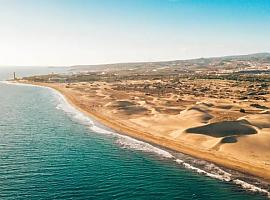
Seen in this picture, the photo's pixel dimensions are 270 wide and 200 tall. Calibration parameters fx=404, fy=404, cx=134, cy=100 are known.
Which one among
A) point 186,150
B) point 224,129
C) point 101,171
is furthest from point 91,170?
point 224,129

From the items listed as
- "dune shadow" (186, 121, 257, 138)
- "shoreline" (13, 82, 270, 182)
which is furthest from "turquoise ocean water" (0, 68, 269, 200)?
"dune shadow" (186, 121, 257, 138)

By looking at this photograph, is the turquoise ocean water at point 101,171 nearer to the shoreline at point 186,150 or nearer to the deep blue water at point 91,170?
the deep blue water at point 91,170

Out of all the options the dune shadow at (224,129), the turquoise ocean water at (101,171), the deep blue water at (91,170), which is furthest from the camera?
the dune shadow at (224,129)

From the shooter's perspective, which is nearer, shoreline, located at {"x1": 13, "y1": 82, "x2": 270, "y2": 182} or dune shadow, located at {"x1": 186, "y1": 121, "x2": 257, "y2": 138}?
shoreline, located at {"x1": 13, "y1": 82, "x2": 270, "y2": 182}

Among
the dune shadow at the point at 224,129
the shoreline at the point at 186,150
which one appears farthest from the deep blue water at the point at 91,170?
the dune shadow at the point at 224,129

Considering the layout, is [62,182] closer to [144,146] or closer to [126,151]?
[126,151]

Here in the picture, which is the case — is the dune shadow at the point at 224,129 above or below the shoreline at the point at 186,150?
above

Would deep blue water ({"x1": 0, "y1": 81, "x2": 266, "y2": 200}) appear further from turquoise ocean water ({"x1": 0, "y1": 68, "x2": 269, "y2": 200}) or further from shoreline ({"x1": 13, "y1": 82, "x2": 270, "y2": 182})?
shoreline ({"x1": 13, "y1": 82, "x2": 270, "y2": 182})

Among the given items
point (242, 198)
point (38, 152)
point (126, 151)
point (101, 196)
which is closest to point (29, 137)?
point (38, 152)
